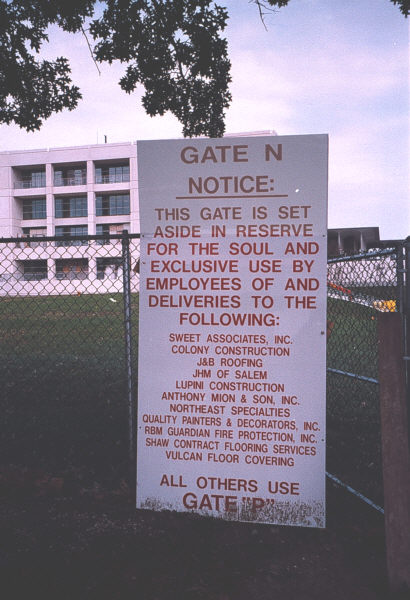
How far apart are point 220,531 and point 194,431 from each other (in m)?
0.68

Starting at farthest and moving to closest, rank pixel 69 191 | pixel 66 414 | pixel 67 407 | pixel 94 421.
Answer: pixel 69 191 < pixel 67 407 < pixel 66 414 < pixel 94 421

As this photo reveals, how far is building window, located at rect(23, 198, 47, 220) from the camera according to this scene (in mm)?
63969

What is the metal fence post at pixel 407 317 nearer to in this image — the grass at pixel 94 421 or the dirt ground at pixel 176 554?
the dirt ground at pixel 176 554

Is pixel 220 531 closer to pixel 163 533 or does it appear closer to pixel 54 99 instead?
pixel 163 533

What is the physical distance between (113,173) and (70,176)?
606 centimetres

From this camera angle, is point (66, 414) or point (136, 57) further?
point (136, 57)

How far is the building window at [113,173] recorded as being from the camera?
61.3 metres

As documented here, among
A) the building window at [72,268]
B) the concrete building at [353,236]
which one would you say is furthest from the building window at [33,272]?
the concrete building at [353,236]

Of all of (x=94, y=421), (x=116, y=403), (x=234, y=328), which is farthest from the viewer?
(x=116, y=403)

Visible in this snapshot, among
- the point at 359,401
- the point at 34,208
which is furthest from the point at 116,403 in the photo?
the point at 34,208

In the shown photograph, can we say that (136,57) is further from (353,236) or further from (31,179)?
(31,179)

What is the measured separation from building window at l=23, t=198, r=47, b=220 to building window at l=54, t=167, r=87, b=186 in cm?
348

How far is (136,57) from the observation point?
24.3 feet

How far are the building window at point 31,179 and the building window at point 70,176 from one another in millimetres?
2114
